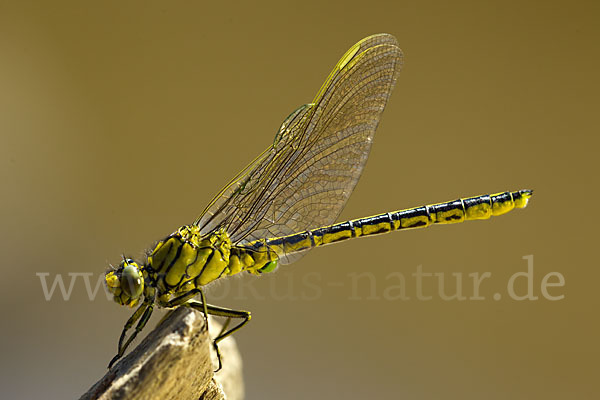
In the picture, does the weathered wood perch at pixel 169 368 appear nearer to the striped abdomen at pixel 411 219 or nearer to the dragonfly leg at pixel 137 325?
the dragonfly leg at pixel 137 325

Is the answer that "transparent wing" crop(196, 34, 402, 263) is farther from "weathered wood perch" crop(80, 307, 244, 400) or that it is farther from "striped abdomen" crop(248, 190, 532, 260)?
"weathered wood perch" crop(80, 307, 244, 400)

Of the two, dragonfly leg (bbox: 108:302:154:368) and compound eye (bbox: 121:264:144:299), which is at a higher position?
compound eye (bbox: 121:264:144:299)

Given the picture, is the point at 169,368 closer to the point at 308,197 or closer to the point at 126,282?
the point at 126,282

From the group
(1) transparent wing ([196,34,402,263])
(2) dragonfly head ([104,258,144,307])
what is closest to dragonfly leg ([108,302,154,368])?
(2) dragonfly head ([104,258,144,307])

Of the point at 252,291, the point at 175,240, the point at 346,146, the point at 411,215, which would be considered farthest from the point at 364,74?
→ the point at 252,291

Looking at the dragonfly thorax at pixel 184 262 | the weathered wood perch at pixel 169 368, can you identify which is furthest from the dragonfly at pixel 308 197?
the weathered wood perch at pixel 169 368
